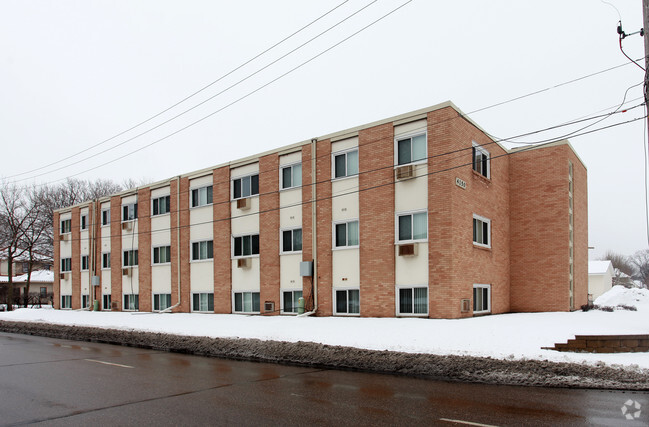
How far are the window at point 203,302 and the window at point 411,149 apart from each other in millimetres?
12718

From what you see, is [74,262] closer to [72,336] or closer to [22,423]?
[72,336]

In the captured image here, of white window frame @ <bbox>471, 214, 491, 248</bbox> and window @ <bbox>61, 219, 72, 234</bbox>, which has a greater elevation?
window @ <bbox>61, 219, 72, 234</bbox>

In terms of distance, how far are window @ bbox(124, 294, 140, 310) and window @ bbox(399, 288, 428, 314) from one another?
18.4 metres

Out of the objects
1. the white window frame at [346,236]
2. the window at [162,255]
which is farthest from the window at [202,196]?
the white window frame at [346,236]

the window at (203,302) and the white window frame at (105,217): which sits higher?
the white window frame at (105,217)

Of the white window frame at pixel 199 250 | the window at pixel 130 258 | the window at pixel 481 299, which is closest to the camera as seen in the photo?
the window at pixel 481 299

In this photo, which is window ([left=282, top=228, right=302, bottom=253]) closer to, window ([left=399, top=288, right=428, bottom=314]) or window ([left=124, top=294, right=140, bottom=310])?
window ([left=399, top=288, right=428, bottom=314])

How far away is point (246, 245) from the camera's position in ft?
81.7

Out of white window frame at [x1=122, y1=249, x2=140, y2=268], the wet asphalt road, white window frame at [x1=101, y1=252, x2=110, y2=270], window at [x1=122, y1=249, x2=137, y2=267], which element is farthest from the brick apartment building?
the wet asphalt road

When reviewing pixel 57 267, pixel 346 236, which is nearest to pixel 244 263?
pixel 346 236

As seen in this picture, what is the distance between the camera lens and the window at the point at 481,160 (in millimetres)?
20341

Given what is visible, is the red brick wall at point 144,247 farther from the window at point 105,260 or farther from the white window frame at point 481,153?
the white window frame at point 481,153

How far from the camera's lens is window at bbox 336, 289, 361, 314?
20.4m

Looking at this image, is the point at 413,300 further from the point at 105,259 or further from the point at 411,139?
the point at 105,259
